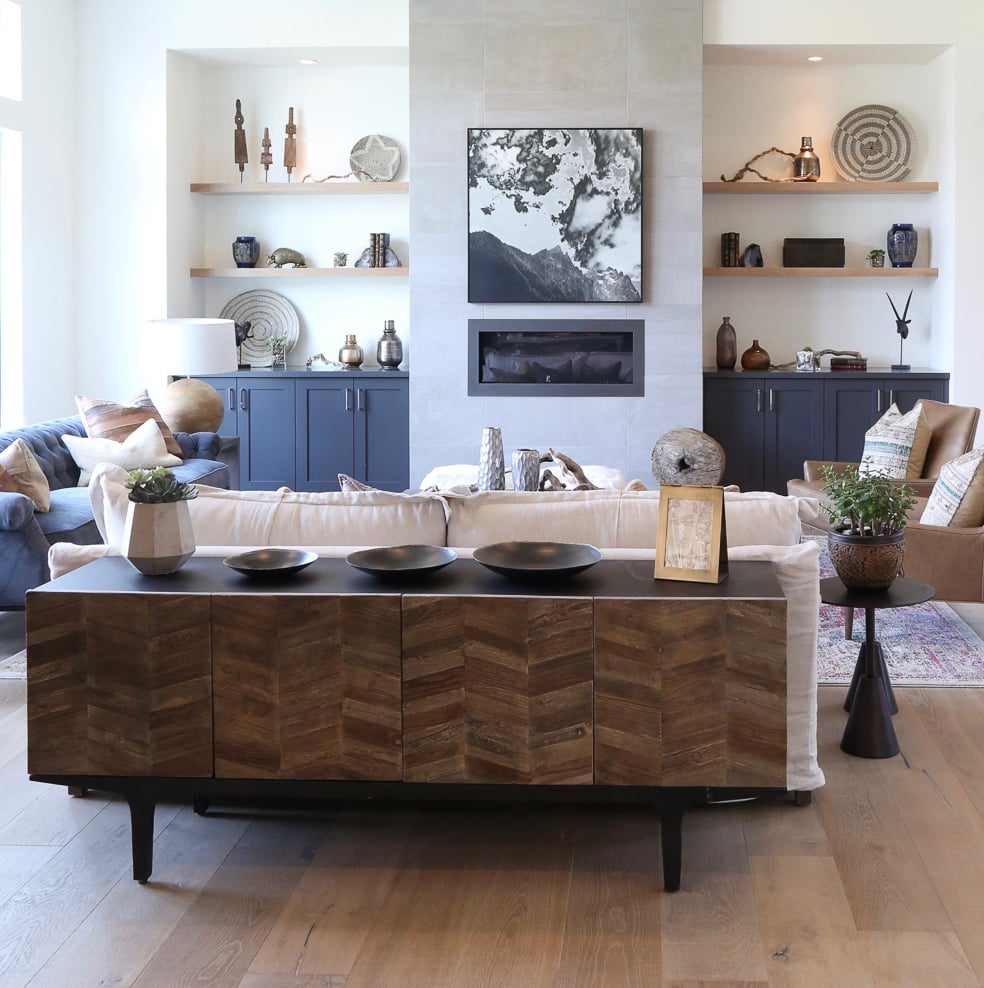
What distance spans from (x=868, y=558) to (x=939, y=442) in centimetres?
290

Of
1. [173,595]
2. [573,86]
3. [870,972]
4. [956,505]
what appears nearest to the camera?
[870,972]

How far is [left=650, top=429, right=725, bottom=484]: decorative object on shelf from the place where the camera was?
684cm

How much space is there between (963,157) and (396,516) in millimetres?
5571

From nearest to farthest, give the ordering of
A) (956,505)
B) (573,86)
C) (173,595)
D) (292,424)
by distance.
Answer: (173,595) → (956,505) → (573,86) → (292,424)

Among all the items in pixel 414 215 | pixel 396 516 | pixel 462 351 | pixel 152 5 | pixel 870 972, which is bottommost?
pixel 870 972

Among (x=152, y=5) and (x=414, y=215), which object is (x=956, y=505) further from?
(x=152, y=5)

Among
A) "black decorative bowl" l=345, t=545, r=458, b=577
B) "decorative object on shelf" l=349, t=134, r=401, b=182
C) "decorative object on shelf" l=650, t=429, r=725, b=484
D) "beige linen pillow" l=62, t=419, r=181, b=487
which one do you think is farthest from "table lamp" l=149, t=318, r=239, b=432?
"black decorative bowl" l=345, t=545, r=458, b=577

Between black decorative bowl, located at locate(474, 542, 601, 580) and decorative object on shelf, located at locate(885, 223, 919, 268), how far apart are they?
17.9ft

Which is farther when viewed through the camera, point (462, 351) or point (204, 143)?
point (204, 143)

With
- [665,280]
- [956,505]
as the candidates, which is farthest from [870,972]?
[665,280]

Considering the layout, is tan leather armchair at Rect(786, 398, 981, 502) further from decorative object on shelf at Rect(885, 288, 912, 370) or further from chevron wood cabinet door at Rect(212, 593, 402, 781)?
chevron wood cabinet door at Rect(212, 593, 402, 781)

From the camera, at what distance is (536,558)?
262 centimetres

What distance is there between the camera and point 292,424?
7.49 metres

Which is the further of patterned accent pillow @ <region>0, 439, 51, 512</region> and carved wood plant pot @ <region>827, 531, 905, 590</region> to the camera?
patterned accent pillow @ <region>0, 439, 51, 512</region>
